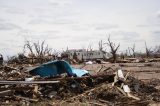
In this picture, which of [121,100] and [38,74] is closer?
[121,100]

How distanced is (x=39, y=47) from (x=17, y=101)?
118ft

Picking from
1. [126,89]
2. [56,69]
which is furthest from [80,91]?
[56,69]

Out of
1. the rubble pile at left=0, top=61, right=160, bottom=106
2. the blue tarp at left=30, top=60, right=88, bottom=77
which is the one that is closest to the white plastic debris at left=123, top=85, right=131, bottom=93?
the rubble pile at left=0, top=61, right=160, bottom=106

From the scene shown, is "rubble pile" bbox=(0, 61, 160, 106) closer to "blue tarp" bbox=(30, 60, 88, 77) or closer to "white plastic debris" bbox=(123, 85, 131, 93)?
"white plastic debris" bbox=(123, 85, 131, 93)

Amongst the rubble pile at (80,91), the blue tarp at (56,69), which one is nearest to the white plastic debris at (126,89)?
the rubble pile at (80,91)

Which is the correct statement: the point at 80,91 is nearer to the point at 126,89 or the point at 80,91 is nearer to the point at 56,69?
the point at 126,89

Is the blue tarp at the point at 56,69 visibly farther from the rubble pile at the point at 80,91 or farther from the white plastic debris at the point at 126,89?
the white plastic debris at the point at 126,89

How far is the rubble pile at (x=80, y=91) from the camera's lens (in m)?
10.6

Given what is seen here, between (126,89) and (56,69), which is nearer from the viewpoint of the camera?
(126,89)

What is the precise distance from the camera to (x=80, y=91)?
39.0 feet

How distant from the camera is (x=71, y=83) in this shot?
40.3 ft

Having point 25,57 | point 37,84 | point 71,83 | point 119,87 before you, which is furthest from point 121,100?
point 25,57

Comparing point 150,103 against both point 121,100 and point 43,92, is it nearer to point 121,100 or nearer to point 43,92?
point 121,100

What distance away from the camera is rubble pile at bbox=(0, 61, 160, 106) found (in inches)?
416
